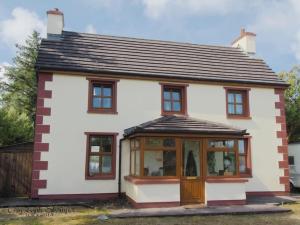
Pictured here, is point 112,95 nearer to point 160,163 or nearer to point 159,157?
point 159,157

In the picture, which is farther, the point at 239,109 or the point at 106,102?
the point at 239,109

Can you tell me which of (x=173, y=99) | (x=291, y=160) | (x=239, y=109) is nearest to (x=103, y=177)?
(x=173, y=99)

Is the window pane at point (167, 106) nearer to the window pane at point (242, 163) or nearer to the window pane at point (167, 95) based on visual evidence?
the window pane at point (167, 95)

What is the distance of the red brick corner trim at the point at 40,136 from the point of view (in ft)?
41.2

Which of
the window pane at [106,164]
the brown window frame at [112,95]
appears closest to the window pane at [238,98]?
the brown window frame at [112,95]

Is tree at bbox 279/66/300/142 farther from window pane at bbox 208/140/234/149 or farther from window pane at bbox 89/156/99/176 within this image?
window pane at bbox 89/156/99/176

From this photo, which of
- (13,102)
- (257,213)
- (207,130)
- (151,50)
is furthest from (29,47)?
(257,213)

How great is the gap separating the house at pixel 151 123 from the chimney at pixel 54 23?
0.16ft

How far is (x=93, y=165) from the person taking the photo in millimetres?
13367

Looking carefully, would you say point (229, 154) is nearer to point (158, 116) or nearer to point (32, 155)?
point (158, 116)

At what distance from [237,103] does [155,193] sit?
6733mm

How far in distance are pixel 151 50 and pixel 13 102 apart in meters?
23.4

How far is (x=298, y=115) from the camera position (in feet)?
97.0

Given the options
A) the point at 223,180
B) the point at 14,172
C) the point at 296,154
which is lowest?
the point at 223,180
